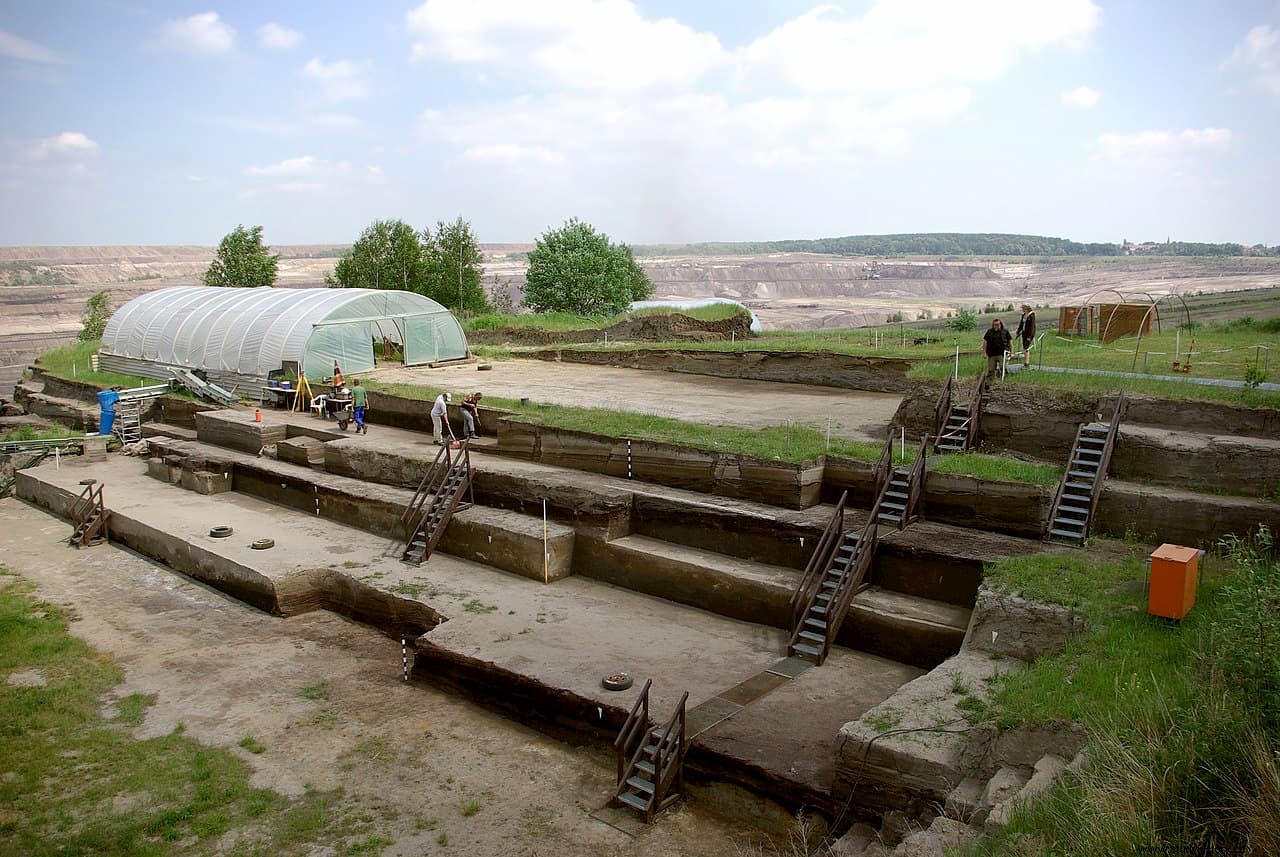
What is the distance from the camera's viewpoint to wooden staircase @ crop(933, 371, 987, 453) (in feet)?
45.1

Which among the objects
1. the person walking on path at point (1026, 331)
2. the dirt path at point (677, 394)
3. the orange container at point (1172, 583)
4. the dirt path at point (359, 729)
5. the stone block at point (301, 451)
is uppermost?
the person walking on path at point (1026, 331)

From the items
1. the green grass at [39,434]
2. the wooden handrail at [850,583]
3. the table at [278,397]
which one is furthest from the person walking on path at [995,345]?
the green grass at [39,434]

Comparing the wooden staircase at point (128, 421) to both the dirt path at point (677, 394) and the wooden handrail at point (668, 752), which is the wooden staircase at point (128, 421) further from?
the wooden handrail at point (668, 752)

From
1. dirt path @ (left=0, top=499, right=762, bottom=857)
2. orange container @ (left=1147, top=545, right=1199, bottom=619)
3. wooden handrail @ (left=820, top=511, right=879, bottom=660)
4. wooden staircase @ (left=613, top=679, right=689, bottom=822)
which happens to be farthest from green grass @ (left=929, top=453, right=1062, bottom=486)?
dirt path @ (left=0, top=499, right=762, bottom=857)

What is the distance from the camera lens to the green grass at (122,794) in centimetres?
808

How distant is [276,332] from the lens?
921 inches

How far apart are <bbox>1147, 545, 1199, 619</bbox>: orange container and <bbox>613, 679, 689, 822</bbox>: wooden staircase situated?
4.55 meters

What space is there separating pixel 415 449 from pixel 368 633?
5.21 m

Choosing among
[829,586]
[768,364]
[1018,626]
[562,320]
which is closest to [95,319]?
[562,320]

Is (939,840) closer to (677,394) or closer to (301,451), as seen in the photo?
(677,394)

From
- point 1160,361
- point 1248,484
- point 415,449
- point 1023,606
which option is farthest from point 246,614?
point 1160,361

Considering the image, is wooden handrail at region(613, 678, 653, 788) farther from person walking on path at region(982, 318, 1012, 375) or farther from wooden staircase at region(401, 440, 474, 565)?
person walking on path at region(982, 318, 1012, 375)

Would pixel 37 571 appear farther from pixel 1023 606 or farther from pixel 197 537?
pixel 1023 606

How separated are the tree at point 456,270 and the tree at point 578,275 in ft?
16.7
